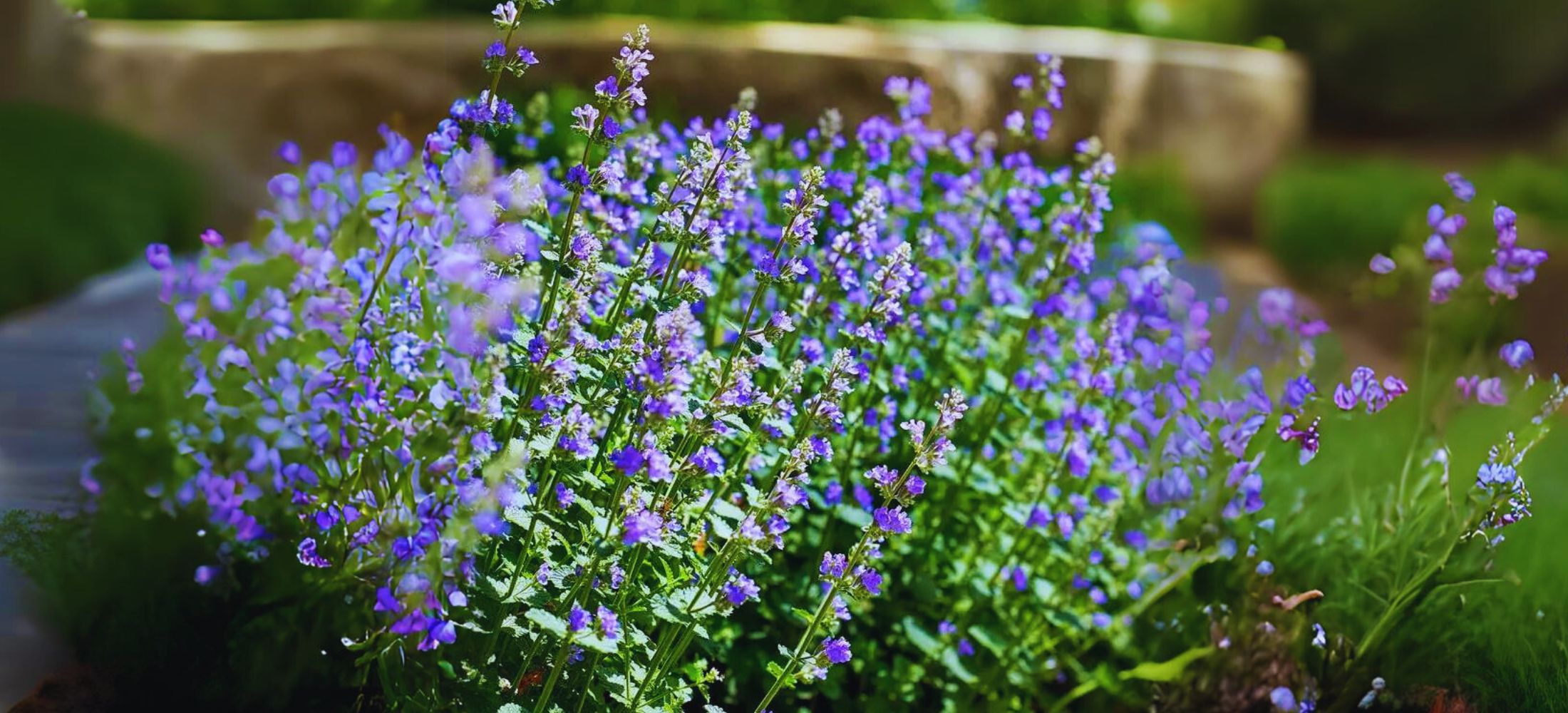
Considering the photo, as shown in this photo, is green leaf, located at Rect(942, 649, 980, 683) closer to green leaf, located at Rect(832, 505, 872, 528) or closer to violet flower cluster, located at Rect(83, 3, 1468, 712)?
violet flower cluster, located at Rect(83, 3, 1468, 712)

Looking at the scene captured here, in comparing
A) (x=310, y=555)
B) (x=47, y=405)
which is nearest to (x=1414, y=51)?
(x=47, y=405)

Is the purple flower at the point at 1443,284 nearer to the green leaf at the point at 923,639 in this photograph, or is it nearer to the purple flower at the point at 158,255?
the green leaf at the point at 923,639

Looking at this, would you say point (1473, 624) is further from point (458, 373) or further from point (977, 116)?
point (977, 116)

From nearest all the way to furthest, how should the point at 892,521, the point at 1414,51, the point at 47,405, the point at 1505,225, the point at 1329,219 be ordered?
1. the point at 892,521
2. the point at 1505,225
3. the point at 47,405
4. the point at 1329,219
5. the point at 1414,51

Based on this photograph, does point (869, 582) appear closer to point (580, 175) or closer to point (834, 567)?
point (834, 567)

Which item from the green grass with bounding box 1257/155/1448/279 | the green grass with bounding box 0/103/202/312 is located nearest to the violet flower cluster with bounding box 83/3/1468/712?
the green grass with bounding box 0/103/202/312

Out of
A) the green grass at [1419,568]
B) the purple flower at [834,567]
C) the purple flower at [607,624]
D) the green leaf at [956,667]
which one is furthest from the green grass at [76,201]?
the green grass at [1419,568]
